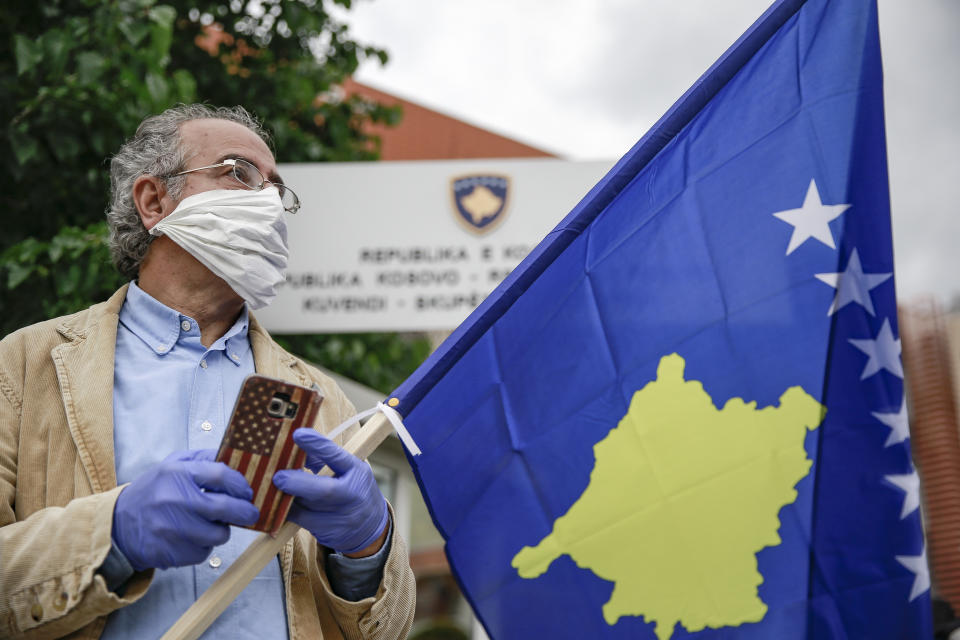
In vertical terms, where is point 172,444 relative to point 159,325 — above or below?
below

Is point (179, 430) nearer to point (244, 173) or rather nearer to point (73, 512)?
point (73, 512)

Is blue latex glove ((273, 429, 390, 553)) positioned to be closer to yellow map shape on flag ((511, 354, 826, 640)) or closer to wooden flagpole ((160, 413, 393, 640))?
wooden flagpole ((160, 413, 393, 640))

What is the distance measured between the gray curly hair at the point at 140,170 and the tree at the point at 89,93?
158 centimetres

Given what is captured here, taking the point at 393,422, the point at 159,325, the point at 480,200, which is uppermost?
the point at 480,200

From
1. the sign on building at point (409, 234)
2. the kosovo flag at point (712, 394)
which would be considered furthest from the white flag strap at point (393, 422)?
the sign on building at point (409, 234)

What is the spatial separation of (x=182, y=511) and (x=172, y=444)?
377 mm

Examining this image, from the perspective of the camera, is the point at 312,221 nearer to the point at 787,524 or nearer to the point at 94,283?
the point at 94,283

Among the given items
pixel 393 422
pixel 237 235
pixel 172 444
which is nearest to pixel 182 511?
pixel 172 444

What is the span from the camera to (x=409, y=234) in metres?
5.83

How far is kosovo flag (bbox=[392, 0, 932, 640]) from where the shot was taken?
7.17ft

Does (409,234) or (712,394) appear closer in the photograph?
(712,394)

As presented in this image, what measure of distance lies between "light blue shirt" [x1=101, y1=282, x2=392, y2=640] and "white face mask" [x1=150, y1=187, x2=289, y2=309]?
125 mm

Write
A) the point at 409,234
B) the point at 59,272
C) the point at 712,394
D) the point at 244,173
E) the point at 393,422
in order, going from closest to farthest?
the point at 393,422 < the point at 712,394 < the point at 244,173 < the point at 59,272 < the point at 409,234

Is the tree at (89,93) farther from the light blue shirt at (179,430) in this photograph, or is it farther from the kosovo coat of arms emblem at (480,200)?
the light blue shirt at (179,430)
